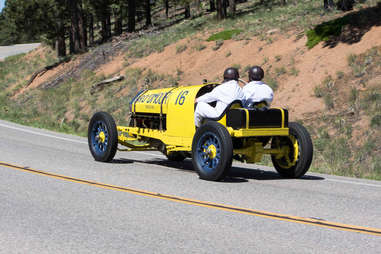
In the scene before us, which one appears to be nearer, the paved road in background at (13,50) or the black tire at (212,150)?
the black tire at (212,150)

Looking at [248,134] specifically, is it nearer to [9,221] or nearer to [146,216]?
[146,216]

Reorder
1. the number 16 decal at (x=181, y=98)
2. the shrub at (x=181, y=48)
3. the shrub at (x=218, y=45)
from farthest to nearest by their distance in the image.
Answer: the shrub at (x=181, y=48) → the shrub at (x=218, y=45) → the number 16 decal at (x=181, y=98)

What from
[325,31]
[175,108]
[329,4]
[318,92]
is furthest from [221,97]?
[329,4]

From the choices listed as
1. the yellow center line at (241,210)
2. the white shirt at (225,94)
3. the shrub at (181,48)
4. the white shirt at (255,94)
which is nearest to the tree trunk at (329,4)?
the shrub at (181,48)

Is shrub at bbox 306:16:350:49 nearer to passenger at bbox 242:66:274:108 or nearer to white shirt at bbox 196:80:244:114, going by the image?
passenger at bbox 242:66:274:108

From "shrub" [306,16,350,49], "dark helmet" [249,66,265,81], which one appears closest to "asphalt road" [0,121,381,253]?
"dark helmet" [249,66,265,81]

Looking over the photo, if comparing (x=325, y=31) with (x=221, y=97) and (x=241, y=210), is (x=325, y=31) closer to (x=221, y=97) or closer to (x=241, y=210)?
(x=221, y=97)

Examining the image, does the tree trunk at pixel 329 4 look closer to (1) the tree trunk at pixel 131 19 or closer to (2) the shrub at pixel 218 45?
(2) the shrub at pixel 218 45

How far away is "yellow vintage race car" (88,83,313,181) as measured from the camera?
29.1 feet

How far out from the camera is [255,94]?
370 inches

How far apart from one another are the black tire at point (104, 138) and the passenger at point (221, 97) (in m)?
2.24

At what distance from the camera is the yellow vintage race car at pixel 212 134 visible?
8.88m

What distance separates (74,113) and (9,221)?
21.3 metres

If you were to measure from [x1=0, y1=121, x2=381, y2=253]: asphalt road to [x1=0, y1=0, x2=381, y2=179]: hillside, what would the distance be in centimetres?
354
